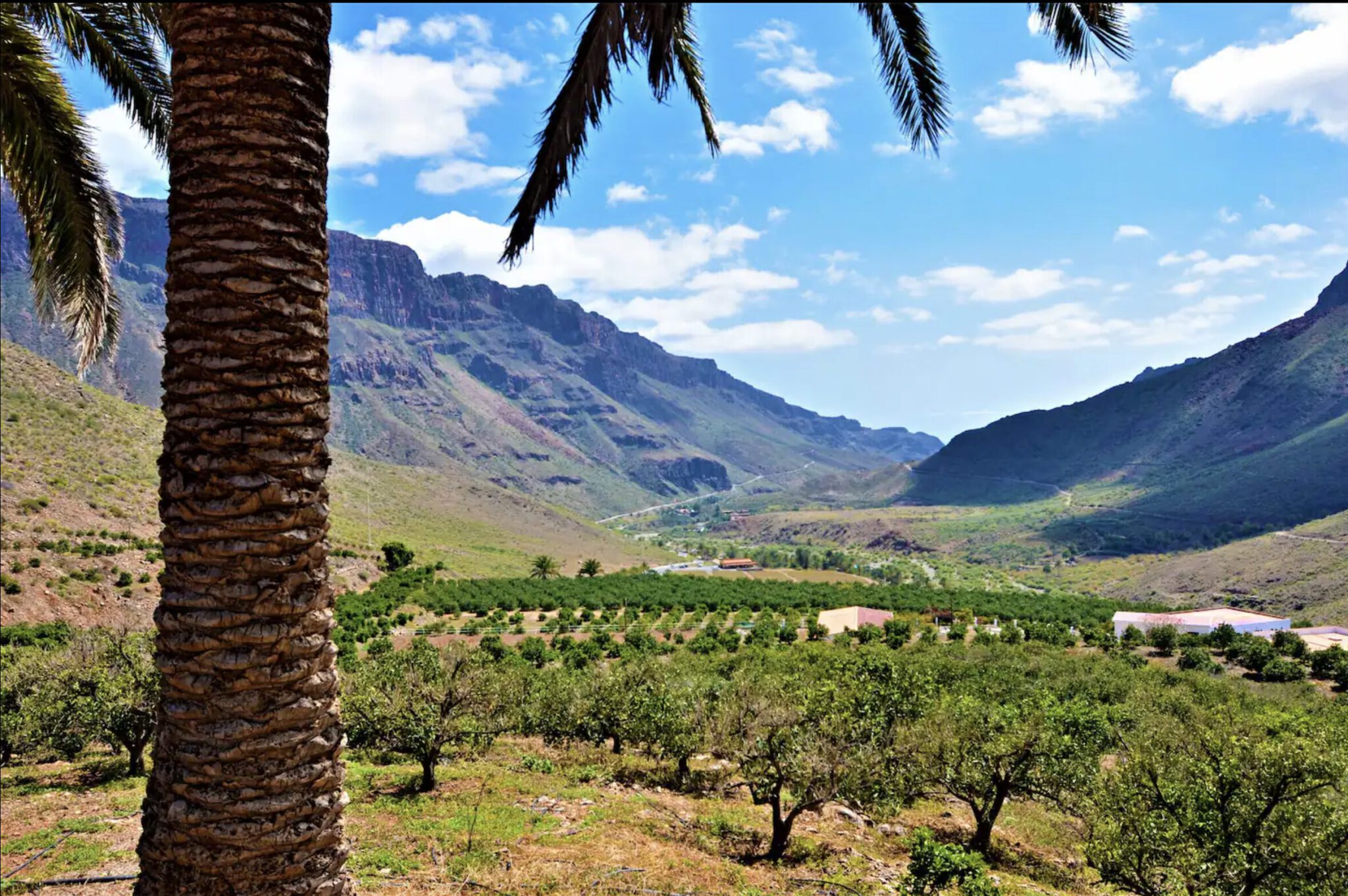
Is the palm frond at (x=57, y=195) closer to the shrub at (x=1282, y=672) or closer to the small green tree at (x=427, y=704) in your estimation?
the small green tree at (x=427, y=704)

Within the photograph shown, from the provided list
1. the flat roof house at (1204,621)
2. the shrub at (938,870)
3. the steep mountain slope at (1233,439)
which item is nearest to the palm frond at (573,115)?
the shrub at (938,870)

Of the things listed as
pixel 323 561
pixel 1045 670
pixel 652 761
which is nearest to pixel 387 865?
pixel 323 561

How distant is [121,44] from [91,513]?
1791 inches

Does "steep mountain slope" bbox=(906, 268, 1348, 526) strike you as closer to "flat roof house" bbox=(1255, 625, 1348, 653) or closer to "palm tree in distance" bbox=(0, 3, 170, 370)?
"flat roof house" bbox=(1255, 625, 1348, 653)

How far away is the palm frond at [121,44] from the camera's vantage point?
318 inches

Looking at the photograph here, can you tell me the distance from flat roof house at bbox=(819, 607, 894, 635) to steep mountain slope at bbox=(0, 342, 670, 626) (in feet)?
103

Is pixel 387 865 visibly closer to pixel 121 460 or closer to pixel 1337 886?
pixel 1337 886

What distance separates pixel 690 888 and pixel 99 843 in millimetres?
7965

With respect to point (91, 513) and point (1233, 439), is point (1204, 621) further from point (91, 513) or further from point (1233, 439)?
point (1233, 439)

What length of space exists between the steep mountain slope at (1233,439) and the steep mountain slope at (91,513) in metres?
115

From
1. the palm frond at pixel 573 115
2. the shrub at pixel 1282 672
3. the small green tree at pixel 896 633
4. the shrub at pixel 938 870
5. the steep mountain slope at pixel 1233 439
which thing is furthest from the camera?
the steep mountain slope at pixel 1233 439

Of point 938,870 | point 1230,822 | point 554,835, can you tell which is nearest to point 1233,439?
point 1230,822

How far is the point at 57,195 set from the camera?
8672 mm

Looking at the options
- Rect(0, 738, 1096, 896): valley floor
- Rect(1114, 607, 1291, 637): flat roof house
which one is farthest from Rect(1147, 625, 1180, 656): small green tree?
Rect(0, 738, 1096, 896): valley floor
